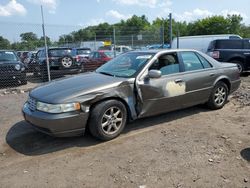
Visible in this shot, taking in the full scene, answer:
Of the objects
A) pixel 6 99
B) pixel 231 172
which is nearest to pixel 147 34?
pixel 6 99

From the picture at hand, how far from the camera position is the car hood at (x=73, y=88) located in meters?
4.37

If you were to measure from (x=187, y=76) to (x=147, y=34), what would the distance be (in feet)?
36.8

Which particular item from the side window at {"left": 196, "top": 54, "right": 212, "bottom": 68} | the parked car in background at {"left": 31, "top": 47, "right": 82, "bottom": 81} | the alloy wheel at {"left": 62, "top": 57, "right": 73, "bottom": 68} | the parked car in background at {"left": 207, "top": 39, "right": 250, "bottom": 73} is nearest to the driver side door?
the side window at {"left": 196, "top": 54, "right": 212, "bottom": 68}

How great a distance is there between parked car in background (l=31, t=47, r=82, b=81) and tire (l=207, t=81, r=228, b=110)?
24.8 ft

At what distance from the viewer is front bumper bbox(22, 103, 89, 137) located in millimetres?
4238

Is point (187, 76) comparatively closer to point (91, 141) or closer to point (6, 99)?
point (91, 141)

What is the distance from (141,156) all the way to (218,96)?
313 centimetres

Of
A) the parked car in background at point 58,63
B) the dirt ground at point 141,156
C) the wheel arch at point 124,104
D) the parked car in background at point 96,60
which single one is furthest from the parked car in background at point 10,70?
the wheel arch at point 124,104

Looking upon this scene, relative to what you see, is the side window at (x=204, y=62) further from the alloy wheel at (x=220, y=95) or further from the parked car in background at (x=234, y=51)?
the parked car in background at (x=234, y=51)

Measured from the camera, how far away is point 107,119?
466 centimetres

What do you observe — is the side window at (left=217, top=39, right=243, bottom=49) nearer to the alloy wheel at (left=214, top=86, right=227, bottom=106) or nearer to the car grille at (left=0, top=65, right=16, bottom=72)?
the alloy wheel at (left=214, top=86, right=227, bottom=106)

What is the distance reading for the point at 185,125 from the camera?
5.44 m

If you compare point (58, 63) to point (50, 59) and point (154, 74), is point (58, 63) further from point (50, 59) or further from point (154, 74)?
point (154, 74)

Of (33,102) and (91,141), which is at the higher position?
(33,102)
